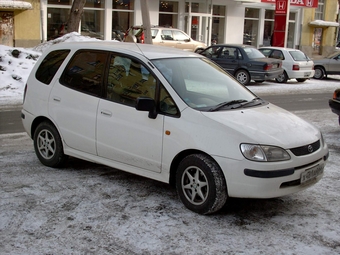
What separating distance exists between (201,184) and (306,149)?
1.13m

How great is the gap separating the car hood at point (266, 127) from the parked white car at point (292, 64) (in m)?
15.4

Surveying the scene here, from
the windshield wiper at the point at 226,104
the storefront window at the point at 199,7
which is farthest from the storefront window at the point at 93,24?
the windshield wiper at the point at 226,104

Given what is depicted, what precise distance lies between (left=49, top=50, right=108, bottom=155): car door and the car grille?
7.66 ft

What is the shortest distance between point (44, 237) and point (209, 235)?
1503 mm

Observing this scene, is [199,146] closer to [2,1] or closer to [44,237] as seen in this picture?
[44,237]

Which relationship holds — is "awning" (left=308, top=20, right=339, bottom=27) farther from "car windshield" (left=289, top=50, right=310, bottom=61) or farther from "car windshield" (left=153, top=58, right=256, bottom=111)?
"car windshield" (left=153, top=58, right=256, bottom=111)

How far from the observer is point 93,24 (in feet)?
89.3

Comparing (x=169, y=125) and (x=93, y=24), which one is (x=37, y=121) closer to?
(x=169, y=125)

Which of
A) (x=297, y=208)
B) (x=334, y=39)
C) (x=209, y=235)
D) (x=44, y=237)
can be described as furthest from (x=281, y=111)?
(x=334, y=39)

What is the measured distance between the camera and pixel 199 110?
5.11 metres

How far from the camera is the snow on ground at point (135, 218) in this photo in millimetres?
4285

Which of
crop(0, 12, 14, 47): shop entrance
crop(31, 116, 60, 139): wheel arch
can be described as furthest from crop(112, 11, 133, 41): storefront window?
crop(31, 116, 60, 139): wheel arch

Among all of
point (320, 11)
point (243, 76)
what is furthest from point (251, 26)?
point (243, 76)

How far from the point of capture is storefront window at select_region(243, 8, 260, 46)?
34.2 meters
